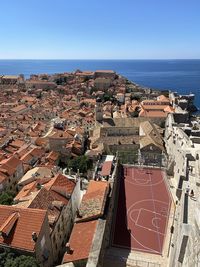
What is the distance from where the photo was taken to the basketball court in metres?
24.2

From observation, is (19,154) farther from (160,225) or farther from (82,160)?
(160,225)

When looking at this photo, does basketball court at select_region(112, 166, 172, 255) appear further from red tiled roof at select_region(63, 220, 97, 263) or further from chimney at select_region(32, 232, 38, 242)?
chimney at select_region(32, 232, 38, 242)

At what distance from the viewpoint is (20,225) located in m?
19.4

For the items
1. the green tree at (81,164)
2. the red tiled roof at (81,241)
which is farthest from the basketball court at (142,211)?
the green tree at (81,164)

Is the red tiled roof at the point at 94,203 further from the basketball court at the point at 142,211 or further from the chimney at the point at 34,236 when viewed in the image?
the chimney at the point at 34,236

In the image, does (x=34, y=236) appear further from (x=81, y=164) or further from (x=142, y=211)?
(x=81, y=164)

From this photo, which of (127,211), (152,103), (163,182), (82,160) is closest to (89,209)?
(127,211)

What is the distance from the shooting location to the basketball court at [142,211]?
24.2 metres

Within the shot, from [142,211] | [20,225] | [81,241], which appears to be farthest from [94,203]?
[20,225]

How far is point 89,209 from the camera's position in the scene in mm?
25422

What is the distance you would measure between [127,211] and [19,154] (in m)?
22.4

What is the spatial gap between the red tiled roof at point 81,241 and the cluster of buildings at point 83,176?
0.08 metres

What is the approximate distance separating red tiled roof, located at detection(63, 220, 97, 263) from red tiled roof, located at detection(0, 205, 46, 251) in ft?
11.6

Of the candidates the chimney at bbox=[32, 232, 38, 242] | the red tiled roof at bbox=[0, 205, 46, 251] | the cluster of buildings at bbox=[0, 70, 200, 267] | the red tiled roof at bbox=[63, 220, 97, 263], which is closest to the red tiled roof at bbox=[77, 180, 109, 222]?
the cluster of buildings at bbox=[0, 70, 200, 267]
